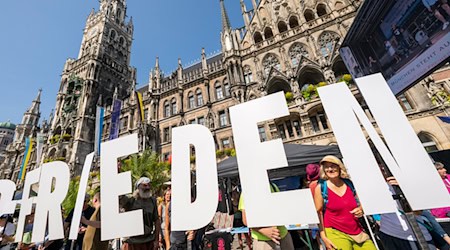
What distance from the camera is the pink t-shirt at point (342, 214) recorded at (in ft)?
7.54

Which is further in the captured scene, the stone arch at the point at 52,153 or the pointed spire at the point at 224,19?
the stone arch at the point at 52,153

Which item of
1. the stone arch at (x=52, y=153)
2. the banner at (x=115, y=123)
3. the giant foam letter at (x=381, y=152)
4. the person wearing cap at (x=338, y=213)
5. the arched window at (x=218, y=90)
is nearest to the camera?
the giant foam letter at (x=381, y=152)

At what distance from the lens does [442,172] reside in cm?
380

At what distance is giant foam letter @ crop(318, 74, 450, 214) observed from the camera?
2.11 meters

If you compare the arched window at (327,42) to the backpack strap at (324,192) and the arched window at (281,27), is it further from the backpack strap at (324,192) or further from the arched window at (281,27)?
the backpack strap at (324,192)

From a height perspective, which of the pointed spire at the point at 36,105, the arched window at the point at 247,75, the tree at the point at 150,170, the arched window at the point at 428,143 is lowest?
the arched window at the point at 428,143

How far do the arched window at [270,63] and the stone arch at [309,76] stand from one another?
2.15 metres

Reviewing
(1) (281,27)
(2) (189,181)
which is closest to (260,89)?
(1) (281,27)

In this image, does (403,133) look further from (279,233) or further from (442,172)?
(442,172)

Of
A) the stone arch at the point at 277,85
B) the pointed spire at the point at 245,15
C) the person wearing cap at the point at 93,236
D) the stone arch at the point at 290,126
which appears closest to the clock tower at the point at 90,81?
the pointed spire at the point at 245,15

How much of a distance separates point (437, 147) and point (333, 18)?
12.7 metres

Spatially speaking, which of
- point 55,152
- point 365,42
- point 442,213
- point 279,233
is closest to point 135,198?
point 279,233

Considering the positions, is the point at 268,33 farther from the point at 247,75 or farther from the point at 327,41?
the point at 327,41

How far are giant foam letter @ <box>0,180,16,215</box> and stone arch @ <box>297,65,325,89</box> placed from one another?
1780cm
